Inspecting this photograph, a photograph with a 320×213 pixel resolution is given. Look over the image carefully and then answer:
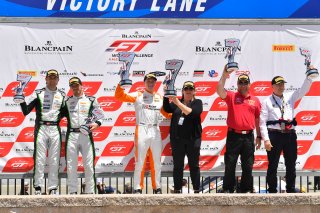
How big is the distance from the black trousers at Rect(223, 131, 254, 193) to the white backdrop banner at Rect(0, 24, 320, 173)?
94cm

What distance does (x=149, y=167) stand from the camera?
9781mm

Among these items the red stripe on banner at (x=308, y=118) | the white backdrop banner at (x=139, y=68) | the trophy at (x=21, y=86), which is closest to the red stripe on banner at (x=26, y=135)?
the white backdrop banner at (x=139, y=68)

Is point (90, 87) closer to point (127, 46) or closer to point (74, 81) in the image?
point (74, 81)

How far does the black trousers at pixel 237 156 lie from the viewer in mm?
9016

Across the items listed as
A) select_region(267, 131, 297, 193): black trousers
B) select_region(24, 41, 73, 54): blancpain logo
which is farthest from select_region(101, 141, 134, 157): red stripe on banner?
select_region(267, 131, 297, 193): black trousers

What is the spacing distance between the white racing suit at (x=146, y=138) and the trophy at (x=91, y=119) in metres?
0.37

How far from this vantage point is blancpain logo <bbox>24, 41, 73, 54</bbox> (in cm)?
970

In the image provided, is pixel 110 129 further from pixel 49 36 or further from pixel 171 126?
pixel 49 36

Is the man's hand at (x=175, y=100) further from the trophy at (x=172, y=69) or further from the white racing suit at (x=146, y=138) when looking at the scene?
the white racing suit at (x=146, y=138)

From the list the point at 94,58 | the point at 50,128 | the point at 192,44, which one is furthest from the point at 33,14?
the point at 192,44

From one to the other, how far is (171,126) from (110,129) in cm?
104

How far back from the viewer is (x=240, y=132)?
9.05 metres

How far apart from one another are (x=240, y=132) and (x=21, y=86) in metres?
3.29

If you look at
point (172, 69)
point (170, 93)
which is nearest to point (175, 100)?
point (170, 93)
